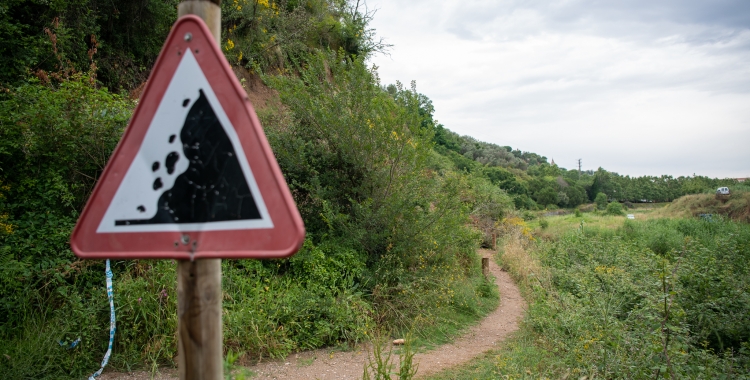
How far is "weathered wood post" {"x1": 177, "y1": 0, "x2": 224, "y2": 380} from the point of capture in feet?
4.48

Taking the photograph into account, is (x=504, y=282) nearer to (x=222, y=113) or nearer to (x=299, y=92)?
(x=299, y=92)

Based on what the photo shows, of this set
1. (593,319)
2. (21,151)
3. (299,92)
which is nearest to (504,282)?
(593,319)

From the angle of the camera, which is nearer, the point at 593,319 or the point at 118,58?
the point at 593,319

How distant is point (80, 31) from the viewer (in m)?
8.85

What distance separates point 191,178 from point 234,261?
5873 millimetres

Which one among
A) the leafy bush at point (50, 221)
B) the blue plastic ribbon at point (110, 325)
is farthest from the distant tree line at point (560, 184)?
the blue plastic ribbon at point (110, 325)

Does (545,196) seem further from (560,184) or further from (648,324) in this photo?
(648,324)

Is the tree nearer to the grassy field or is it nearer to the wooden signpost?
the grassy field

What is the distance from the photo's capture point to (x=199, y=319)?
138cm

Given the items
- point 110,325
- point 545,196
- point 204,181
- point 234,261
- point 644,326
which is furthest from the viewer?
point 545,196

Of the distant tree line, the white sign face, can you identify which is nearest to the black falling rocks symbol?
the white sign face

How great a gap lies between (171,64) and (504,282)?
1321 centimetres

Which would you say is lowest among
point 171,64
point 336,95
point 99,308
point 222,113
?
point 99,308

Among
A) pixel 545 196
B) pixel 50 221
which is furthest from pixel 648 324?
pixel 545 196
